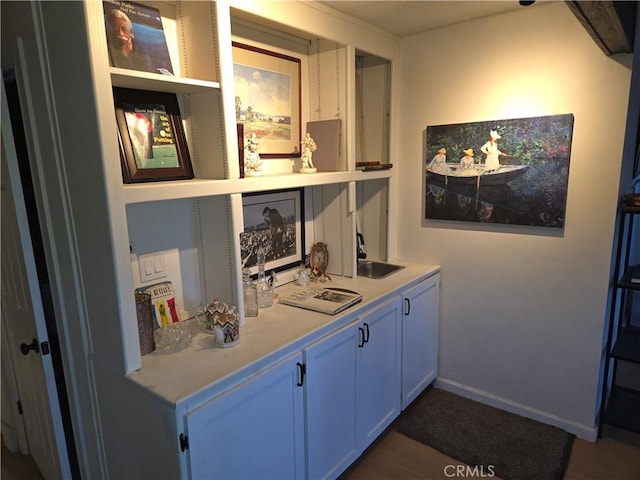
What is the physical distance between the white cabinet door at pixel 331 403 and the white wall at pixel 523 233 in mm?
1079

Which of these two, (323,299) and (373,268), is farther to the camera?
(373,268)

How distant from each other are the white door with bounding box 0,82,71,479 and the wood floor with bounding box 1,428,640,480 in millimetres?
182

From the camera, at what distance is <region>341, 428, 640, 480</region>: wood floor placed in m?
2.19

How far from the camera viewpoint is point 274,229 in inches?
95.7

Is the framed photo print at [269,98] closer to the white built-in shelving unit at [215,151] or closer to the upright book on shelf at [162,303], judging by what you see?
the white built-in shelving unit at [215,151]

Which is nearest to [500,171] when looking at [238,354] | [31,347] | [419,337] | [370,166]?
[370,166]

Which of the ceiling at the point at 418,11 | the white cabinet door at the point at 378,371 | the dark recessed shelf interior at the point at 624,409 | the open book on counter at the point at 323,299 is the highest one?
the ceiling at the point at 418,11

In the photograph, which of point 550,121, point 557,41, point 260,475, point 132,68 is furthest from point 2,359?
point 557,41

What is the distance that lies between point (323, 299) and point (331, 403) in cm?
51

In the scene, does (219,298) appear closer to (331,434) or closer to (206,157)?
(206,157)

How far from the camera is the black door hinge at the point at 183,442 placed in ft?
4.43

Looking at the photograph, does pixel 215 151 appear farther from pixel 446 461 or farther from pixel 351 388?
pixel 446 461

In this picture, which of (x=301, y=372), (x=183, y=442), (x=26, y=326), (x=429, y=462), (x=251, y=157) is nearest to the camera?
(x=183, y=442)

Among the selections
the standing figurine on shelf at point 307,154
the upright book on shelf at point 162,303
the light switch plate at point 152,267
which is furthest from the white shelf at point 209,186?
the upright book on shelf at point 162,303
